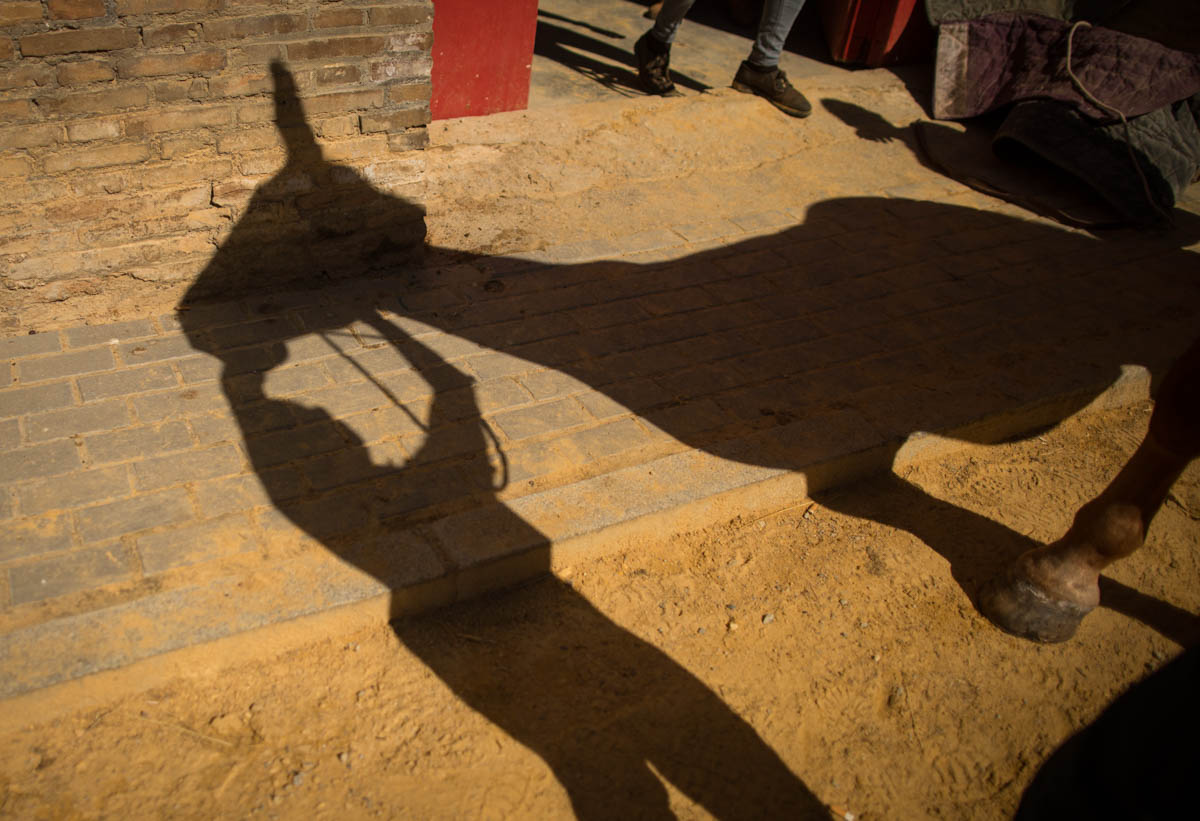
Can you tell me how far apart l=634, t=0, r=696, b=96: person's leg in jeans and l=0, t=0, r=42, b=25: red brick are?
3.99m

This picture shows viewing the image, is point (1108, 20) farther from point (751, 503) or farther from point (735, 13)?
point (751, 503)

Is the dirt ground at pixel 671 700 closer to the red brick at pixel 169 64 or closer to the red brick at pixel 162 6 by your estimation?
the red brick at pixel 169 64

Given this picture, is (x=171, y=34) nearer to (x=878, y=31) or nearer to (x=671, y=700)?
(x=671, y=700)

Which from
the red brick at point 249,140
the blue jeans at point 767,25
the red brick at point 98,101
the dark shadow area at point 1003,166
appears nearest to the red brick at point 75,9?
the red brick at point 98,101

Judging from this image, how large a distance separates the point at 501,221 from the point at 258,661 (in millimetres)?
2859

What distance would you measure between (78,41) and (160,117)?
0.38 m

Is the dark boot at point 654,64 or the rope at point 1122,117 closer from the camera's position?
the rope at point 1122,117

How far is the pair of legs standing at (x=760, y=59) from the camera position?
6363mm

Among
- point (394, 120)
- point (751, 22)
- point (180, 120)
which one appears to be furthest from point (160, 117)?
point (751, 22)

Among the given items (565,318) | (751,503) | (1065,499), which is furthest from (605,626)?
(1065,499)

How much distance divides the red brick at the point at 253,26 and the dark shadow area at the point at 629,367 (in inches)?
7.8

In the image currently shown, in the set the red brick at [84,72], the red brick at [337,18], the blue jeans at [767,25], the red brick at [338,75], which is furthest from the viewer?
the blue jeans at [767,25]

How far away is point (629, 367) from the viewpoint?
415 cm

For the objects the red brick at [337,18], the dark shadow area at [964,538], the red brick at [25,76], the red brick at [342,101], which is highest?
the red brick at [337,18]
